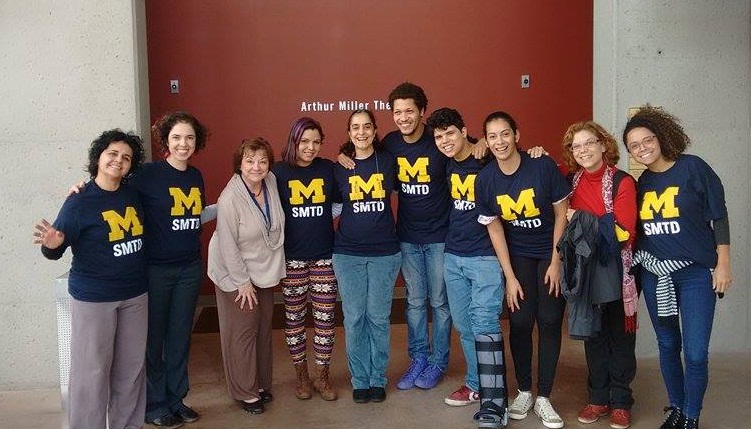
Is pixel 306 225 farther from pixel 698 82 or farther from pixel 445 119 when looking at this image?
pixel 698 82

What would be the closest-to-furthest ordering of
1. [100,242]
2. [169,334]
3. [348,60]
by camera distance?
[100,242] → [169,334] → [348,60]

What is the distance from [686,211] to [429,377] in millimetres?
1751

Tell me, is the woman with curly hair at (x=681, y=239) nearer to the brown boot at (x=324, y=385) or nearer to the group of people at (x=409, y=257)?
the group of people at (x=409, y=257)

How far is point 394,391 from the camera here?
422 cm

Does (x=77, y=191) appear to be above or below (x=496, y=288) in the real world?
above

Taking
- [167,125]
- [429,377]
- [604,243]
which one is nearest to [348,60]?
[167,125]

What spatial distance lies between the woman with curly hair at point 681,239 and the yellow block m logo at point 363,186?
1.27m

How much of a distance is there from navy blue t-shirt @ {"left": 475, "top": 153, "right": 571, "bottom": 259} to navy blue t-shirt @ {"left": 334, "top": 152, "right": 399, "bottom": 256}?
0.55 m

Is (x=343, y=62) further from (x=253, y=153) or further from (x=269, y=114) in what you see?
(x=253, y=153)

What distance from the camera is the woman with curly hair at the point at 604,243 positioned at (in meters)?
3.39

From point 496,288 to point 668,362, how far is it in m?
0.88

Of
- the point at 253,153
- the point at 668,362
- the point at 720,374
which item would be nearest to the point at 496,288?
the point at 668,362


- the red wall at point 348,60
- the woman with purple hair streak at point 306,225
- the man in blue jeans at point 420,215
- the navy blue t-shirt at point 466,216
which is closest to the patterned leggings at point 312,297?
the woman with purple hair streak at point 306,225

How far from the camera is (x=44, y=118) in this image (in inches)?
168
